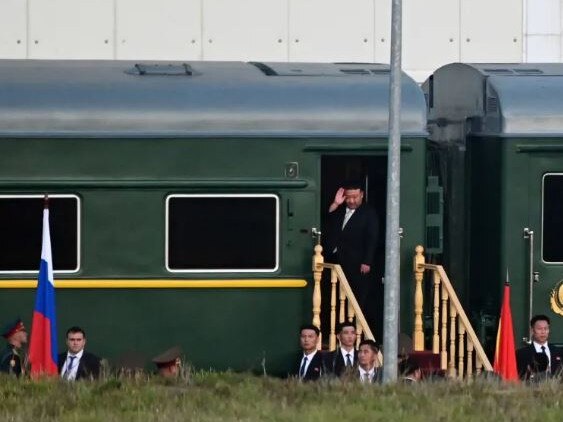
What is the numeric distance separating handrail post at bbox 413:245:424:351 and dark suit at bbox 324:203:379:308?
1.74ft

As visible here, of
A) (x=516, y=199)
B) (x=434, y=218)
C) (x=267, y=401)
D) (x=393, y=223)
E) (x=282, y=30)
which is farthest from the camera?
(x=282, y=30)

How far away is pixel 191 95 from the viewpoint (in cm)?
1656

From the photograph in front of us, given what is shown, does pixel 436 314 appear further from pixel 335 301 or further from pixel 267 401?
pixel 267 401

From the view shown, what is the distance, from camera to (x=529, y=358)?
16.3m

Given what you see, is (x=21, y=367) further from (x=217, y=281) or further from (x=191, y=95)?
(x=191, y=95)

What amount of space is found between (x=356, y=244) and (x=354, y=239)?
72mm

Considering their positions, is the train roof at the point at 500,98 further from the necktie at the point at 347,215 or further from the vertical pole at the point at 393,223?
the vertical pole at the point at 393,223

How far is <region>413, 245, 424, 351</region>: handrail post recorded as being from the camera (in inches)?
641

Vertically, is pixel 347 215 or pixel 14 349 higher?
pixel 347 215

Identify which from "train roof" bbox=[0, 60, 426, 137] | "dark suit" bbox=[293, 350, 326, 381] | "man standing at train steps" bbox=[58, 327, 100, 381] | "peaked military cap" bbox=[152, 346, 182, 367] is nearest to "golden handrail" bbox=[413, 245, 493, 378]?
"dark suit" bbox=[293, 350, 326, 381]

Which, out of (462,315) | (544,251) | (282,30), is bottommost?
(462,315)

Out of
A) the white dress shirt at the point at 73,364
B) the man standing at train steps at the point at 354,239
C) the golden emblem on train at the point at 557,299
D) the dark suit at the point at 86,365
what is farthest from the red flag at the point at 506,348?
the white dress shirt at the point at 73,364

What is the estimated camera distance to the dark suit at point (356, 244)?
54.6ft

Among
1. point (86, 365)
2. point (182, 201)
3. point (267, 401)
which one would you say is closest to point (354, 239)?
point (182, 201)
